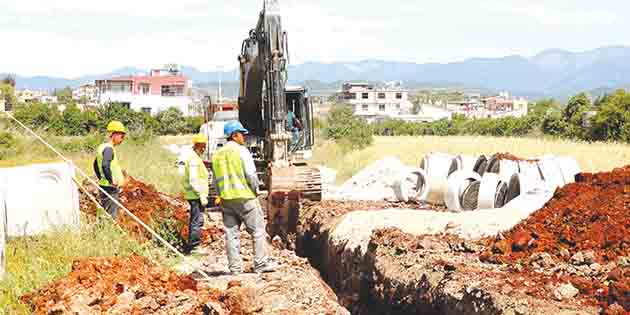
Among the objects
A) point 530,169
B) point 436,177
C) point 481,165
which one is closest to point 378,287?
point 530,169

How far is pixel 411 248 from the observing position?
30.8 ft

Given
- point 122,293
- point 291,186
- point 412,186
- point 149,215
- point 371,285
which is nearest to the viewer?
point 122,293

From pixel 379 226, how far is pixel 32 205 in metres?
4.63

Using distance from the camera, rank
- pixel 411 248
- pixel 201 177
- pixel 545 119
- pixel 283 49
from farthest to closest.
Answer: pixel 545 119
pixel 283 49
pixel 201 177
pixel 411 248

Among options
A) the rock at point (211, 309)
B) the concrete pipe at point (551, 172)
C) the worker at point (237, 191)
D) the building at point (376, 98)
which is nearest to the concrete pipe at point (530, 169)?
the concrete pipe at point (551, 172)

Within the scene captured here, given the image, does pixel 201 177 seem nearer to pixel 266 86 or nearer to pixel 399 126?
pixel 266 86

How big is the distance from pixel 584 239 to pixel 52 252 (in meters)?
5.88

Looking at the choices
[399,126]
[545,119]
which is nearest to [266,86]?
[545,119]

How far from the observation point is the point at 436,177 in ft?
53.3

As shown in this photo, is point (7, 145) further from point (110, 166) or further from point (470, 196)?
point (470, 196)

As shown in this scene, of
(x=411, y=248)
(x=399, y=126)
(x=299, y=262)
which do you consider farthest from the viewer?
(x=399, y=126)

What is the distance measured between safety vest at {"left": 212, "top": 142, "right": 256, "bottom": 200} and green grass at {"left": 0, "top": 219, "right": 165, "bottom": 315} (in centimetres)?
Answer: 125

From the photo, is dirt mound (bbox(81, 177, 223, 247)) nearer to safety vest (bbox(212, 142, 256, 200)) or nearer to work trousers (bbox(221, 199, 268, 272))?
work trousers (bbox(221, 199, 268, 272))

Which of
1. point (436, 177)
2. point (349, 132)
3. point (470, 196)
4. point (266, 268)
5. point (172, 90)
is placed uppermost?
point (172, 90)
